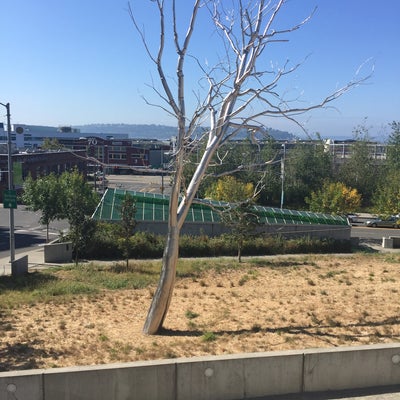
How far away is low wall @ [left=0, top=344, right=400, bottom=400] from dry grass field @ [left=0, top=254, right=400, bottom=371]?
3.10 ft

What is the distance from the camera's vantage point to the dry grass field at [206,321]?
308 inches

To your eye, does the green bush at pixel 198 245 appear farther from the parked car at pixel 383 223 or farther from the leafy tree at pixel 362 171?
the leafy tree at pixel 362 171

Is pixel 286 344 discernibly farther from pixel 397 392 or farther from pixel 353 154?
pixel 353 154

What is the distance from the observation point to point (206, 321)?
9938mm

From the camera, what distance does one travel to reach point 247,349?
7848mm

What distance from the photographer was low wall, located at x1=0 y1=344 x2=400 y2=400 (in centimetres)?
614

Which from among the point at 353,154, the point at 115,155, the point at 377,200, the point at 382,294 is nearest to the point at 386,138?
the point at 353,154

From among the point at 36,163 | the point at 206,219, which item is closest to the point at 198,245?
the point at 206,219

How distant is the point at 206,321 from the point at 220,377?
3.38 m

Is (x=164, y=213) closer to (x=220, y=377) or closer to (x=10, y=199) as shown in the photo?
(x=10, y=199)

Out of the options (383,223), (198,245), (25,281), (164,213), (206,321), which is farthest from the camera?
(383,223)

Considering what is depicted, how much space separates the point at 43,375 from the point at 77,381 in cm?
42

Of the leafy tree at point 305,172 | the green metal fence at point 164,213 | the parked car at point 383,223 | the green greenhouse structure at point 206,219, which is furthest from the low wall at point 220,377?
the leafy tree at point 305,172

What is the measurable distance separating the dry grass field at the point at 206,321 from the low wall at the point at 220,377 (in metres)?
0.94
